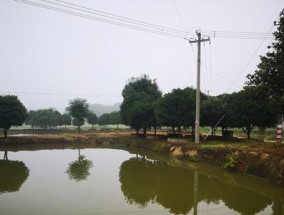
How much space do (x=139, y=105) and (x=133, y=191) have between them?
37.7 metres

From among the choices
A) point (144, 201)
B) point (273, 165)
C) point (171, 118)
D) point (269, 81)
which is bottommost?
point (144, 201)

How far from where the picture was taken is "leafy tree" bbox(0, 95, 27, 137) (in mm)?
55344

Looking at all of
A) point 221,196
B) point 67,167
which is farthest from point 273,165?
point 67,167

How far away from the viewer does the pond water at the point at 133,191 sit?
→ 17.2 m

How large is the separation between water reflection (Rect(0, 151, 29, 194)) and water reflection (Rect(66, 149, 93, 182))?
172 inches

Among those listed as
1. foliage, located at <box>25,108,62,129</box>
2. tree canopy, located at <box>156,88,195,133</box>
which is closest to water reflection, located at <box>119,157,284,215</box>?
tree canopy, located at <box>156,88,195,133</box>

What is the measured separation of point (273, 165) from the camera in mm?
24094

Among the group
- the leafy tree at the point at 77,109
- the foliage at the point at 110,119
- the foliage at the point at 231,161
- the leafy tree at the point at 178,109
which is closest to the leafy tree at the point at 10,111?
the leafy tree at the point at 77,109

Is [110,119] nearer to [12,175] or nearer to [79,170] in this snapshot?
[79,170]

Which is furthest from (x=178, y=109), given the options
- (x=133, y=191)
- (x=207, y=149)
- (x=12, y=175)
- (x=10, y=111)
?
(x=10, y=111)

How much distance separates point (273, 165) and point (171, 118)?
75.6ft

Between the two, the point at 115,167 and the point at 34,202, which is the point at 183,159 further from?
the point at 34,202

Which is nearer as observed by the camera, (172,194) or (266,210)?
(266,210)

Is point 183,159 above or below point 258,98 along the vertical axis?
below
